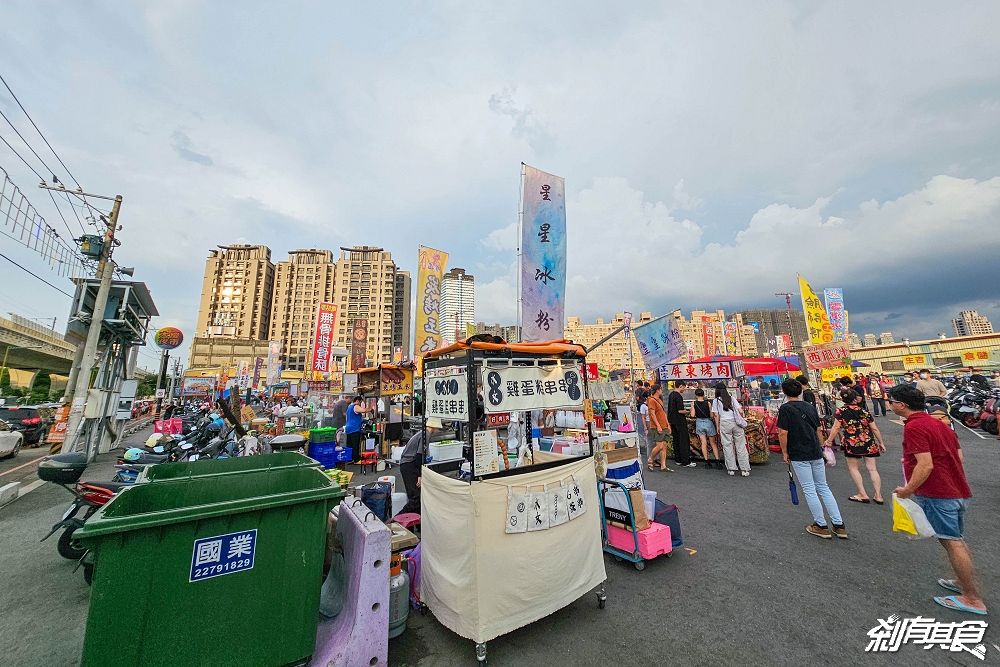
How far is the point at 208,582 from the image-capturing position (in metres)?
2.31

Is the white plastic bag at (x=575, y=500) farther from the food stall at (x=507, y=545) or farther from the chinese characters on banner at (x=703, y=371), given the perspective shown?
the chinese characters on banner at (x=703, y=371)

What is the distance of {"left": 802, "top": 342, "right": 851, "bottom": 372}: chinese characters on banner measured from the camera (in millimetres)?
11812

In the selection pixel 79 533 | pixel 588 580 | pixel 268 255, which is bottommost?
pixel 588 580

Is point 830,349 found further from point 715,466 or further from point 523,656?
point 523,656

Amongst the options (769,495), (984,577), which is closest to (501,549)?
(984,577)

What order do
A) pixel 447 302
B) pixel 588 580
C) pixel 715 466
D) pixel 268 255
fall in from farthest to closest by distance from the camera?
pixel 268 255, pixel 447 302, pixel 715 466, pixel 588 580

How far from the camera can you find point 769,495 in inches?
257

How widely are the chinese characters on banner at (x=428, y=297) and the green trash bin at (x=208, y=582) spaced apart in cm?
937

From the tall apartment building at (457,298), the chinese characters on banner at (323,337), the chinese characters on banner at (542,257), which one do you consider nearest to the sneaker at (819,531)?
the chinese characters on banner at (542,257)

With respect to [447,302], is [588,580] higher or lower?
lower

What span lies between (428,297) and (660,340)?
7.59 metres

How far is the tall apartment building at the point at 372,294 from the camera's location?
97500 mm

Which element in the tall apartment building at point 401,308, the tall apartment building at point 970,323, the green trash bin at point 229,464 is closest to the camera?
the green trash bin at point 229,464

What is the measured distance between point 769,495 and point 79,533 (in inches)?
342
